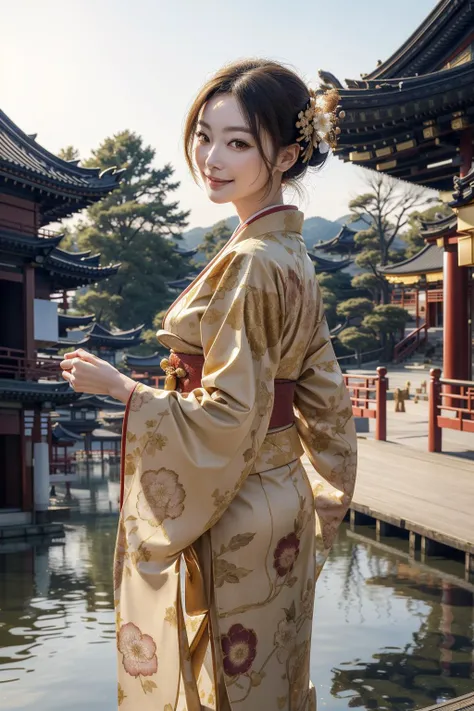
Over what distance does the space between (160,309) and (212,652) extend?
3876 cm

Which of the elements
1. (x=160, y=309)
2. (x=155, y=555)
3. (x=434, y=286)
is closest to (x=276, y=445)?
(x=155, y=555)

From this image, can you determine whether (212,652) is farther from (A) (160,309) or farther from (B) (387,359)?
(A) (160,309)

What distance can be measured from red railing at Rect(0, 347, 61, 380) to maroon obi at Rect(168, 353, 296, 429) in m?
13.5

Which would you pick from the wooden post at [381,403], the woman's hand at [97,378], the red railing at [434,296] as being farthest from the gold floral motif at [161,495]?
the red railing at [434,296]

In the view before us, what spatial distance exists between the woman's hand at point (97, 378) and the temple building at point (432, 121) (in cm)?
870

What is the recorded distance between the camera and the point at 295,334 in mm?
2137

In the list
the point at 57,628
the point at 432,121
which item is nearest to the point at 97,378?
the point at 57,628

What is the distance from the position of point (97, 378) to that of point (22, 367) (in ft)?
46.6

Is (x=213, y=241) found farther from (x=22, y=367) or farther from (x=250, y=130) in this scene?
(x=250, y=130)

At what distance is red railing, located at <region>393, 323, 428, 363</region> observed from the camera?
3041cm

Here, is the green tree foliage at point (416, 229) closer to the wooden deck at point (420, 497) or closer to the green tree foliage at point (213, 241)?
the green tree foliage at point (213, 241)

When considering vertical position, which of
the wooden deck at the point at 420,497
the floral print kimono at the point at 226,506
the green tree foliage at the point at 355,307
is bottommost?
the wooden deck at the point at 420,497

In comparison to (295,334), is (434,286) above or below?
above

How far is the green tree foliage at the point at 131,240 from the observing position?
129ft
